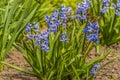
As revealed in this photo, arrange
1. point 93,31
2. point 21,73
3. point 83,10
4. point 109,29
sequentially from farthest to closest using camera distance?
point 109,29 < point 21,73 < point 83,10 < point 93,31

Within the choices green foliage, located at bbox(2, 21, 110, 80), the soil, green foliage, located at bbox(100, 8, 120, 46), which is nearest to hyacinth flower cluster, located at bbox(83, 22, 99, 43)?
green foliage, located at bbox(2, 21, 110, 80)

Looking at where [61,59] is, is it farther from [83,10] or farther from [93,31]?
[83,10]

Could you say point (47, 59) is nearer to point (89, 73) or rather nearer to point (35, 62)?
point (35, 62)

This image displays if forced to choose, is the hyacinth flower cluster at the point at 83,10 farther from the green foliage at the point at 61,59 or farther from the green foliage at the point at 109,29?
the green foliage at the point at 109,29

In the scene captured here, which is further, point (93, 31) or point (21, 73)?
point (21, 73)

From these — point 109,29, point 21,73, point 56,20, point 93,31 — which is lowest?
point 21,73

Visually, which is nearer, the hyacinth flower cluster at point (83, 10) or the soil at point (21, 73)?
the hyacinth flower cluster at point (83, 10)

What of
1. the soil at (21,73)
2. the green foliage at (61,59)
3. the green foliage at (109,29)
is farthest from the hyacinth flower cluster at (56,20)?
the green foliage at (109,29)


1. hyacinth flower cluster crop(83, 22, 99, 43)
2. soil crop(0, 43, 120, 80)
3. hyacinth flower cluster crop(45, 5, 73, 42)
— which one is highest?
hyacinth flower cluster crop(45, 5, 73, 42)

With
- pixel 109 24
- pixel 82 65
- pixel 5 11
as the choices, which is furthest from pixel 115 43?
pixel 5 11

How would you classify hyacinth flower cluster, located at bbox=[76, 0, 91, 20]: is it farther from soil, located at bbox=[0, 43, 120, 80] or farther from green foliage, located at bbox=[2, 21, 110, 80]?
soil, located at bbox=[0, 43, 120, 80]

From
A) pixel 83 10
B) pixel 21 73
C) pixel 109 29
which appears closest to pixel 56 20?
pixel 83 10
